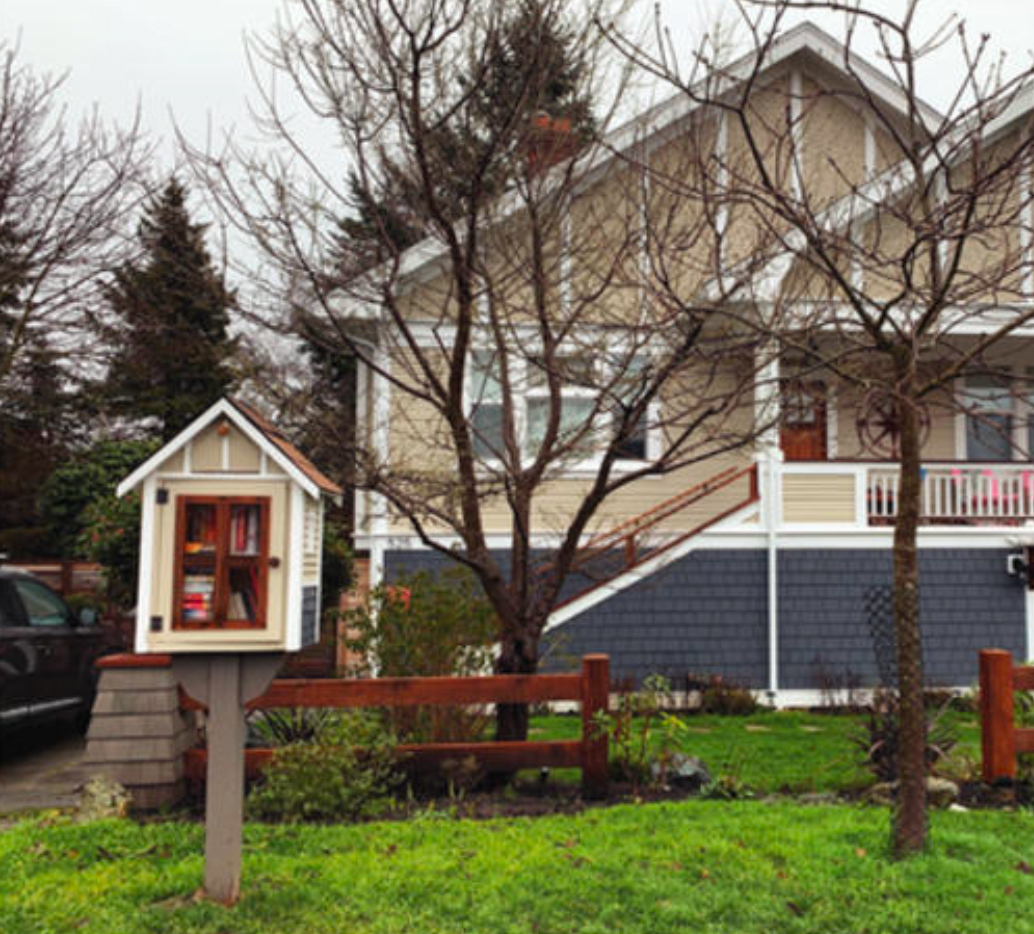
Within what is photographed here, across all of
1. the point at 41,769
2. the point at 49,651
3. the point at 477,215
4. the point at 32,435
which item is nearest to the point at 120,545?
the point at 49,651

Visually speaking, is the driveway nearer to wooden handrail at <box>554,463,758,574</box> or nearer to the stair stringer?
the stair stringer

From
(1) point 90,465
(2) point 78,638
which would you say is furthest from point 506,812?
(1) point 90,465

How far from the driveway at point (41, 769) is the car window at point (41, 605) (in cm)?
100

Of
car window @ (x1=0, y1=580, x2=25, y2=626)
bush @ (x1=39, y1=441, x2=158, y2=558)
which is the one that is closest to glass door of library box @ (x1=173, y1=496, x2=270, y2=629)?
car window @ (x1=0, y1=580, x2=25, y2=626)

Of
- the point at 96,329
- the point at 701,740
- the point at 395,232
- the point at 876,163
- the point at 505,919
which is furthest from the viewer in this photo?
the point at 96,329

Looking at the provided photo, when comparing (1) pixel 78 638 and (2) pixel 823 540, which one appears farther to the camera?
(2) pixel 823 540

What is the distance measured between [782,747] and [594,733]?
291 cm

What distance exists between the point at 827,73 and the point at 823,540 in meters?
6.81

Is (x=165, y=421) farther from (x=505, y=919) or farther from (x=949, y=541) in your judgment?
(x=505, y=919)

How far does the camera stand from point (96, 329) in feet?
45.1

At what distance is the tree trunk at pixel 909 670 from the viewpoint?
4.46 meters

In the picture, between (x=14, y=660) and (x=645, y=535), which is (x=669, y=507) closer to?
(x=645, y=535)

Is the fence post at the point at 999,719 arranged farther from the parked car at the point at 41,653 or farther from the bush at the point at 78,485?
the bush at the point at 78,485

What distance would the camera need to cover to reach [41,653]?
767 cm
